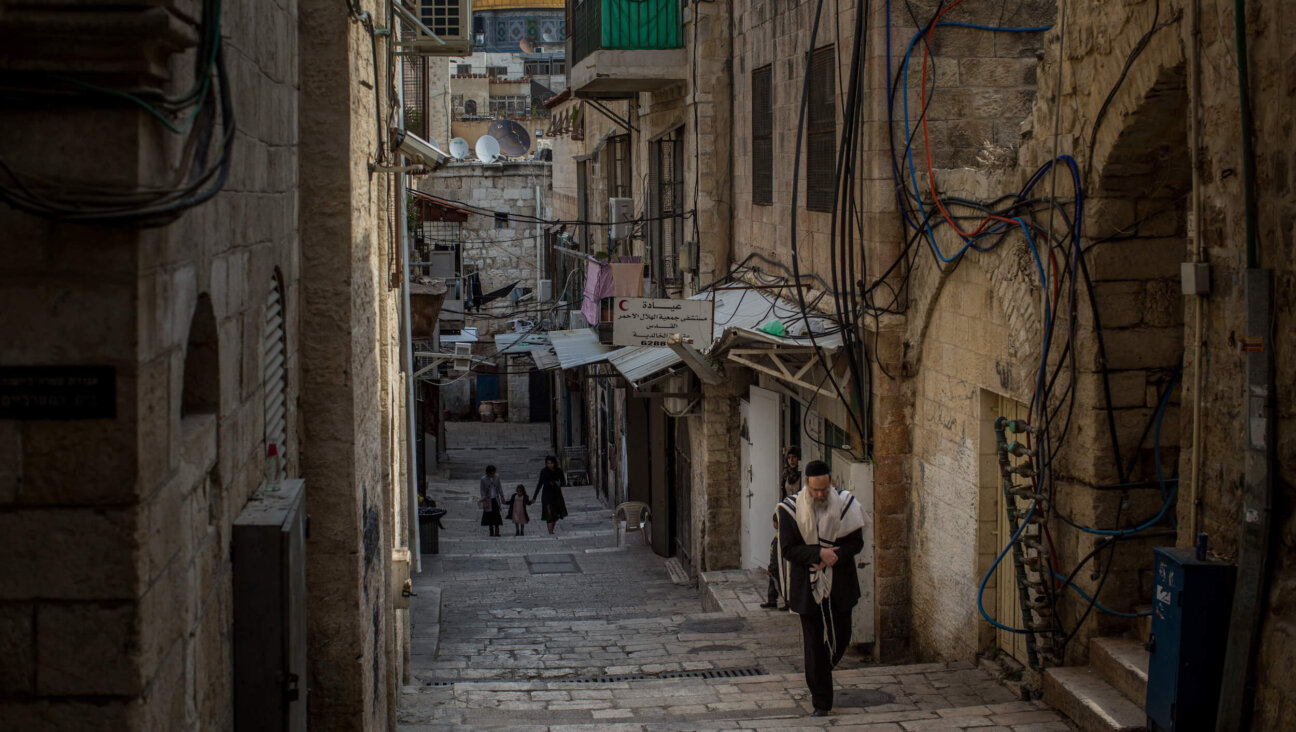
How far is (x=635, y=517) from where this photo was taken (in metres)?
18.5

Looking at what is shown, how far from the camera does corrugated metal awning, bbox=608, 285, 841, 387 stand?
413 inches

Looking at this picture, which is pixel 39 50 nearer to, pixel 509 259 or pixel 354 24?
pixel 354 24

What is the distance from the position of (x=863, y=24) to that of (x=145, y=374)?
26.8ft

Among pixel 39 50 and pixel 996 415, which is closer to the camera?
pixel 39 50

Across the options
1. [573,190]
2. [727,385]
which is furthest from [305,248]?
[573,190]

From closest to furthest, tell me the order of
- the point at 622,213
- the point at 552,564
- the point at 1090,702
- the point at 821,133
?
the point at 1090,702 < the point at 821,133 < the point at 552,564 < the point at 622,213

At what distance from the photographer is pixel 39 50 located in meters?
2.67

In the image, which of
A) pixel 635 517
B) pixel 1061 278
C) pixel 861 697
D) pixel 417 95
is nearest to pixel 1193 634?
pixel 1061 278

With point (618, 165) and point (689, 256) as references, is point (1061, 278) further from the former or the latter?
point (618, 165)

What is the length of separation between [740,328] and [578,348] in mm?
8224

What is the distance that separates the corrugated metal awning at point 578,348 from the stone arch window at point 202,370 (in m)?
12.9

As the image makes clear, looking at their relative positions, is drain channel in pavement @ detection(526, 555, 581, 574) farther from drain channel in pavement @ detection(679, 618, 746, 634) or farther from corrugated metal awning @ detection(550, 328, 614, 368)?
drain channel in pavement @ detection(679, 618, 746, 634)

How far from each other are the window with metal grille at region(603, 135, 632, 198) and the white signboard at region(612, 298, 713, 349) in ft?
26.9

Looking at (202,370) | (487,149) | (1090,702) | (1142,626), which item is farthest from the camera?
(487,149)
